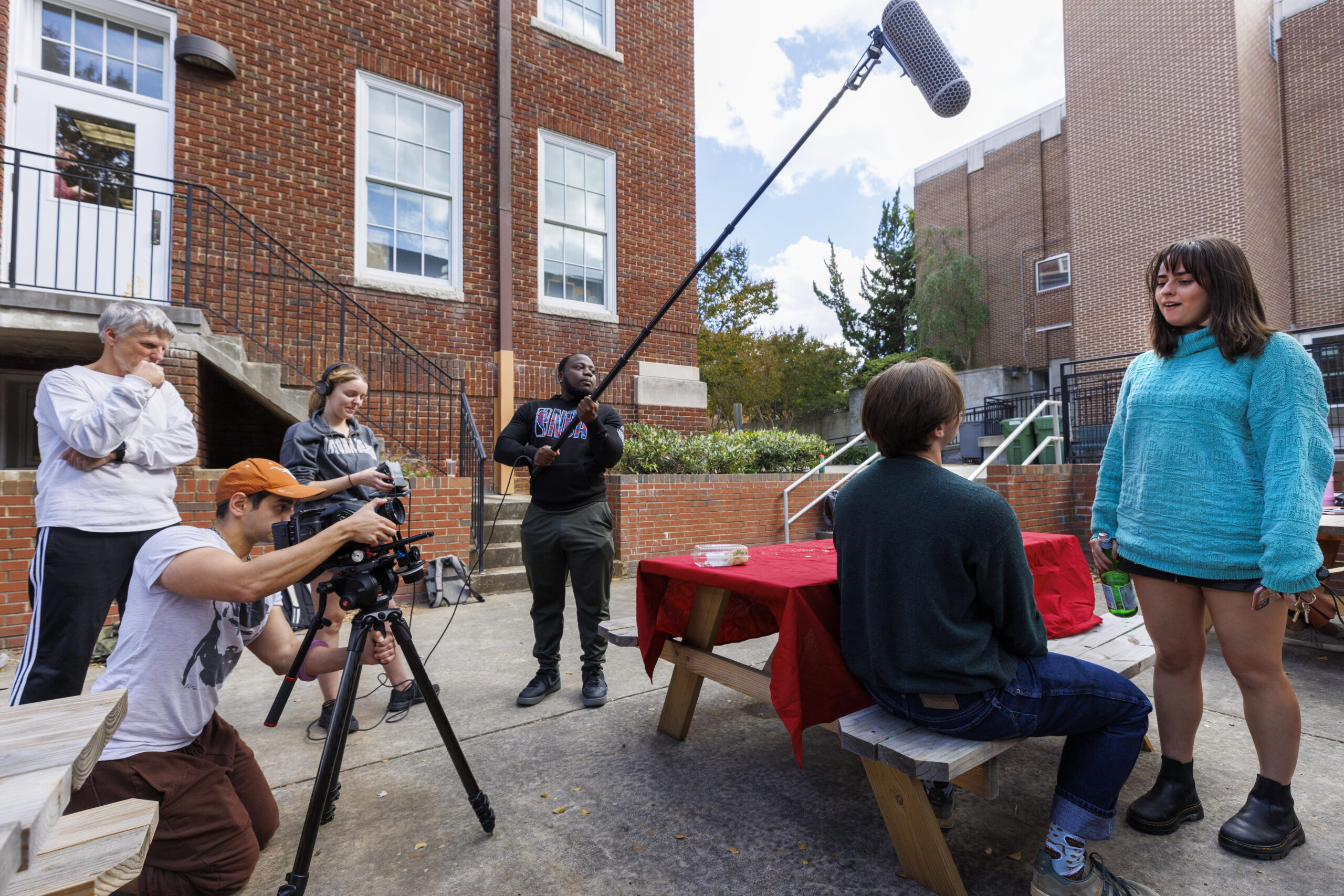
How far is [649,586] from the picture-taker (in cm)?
294

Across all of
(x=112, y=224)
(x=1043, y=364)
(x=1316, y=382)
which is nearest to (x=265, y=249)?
(x=112, y=224)

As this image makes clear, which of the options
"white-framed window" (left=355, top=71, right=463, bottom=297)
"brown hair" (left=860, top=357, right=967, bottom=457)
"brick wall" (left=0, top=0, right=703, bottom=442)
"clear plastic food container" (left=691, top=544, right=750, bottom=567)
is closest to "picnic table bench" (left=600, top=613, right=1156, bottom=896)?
"clear plastic food container" (left=691, top=544, right=750, bottom=567)

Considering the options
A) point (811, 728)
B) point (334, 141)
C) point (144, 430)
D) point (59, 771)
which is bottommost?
point (811, 728)

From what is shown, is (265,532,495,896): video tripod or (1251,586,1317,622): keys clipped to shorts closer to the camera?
(265,532,495,896): video tripod

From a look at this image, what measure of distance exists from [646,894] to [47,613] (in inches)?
95.6

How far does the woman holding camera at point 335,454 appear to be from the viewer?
3.17 meters

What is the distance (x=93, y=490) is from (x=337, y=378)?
3.83 ft

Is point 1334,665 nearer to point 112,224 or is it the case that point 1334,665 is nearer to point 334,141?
point 334,141

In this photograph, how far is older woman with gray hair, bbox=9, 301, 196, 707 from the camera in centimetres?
255

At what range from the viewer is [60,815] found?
1053 millimetres

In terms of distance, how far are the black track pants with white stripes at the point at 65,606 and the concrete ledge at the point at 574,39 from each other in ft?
27.3

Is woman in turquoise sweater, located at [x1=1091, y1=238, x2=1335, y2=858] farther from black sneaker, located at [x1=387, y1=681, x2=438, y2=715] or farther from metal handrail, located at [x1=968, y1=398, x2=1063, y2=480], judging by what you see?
metal handrail, located at [x1=968, y1=398, x2=1063, y2=480]

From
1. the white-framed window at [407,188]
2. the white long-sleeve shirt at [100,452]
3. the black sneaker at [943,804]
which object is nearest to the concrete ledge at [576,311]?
the white-framed window at [407,188]

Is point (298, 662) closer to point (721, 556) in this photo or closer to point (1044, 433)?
point (721, 556)
